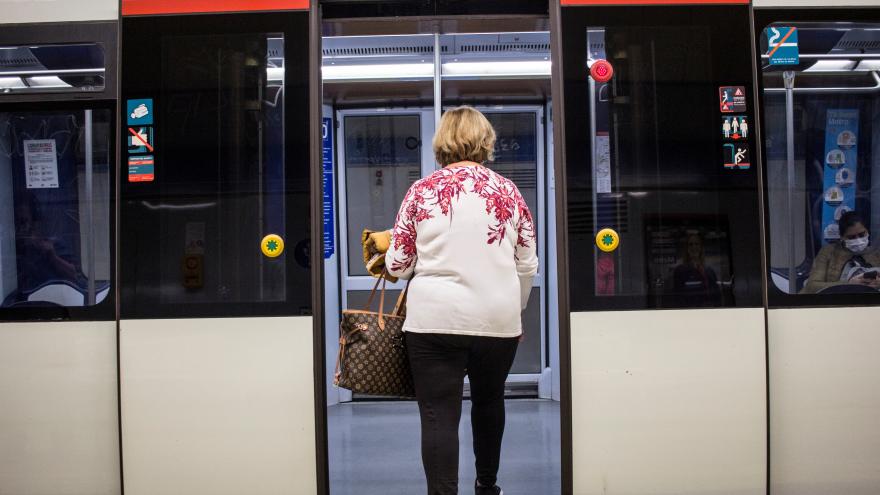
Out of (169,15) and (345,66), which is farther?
(345,66)

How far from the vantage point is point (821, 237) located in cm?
316

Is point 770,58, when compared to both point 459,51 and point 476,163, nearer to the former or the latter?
point 476,163

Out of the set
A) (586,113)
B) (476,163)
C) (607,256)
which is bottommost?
(607,256)

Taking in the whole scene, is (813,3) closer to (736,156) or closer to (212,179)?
(736,156)

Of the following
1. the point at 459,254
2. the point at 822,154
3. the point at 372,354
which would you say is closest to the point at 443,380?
the point at 372,354

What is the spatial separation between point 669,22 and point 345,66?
3148 mm

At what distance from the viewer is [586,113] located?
311 cm

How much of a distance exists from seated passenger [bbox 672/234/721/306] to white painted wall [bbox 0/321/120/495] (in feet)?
7.72

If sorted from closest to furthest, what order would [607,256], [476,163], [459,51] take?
[476,163], [607,256], [459,51]

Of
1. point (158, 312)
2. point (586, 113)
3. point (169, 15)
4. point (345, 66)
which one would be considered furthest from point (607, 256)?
point (345, 66)

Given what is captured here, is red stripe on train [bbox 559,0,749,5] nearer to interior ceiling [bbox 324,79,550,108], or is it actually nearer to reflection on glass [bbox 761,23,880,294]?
reflection on glass [bbox 761,23,880,294]

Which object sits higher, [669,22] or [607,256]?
[669,22]

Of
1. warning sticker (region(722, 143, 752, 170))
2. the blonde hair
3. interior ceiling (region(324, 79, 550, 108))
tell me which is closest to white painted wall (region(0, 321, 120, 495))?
the blonde hair

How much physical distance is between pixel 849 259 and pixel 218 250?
2.65 meters
